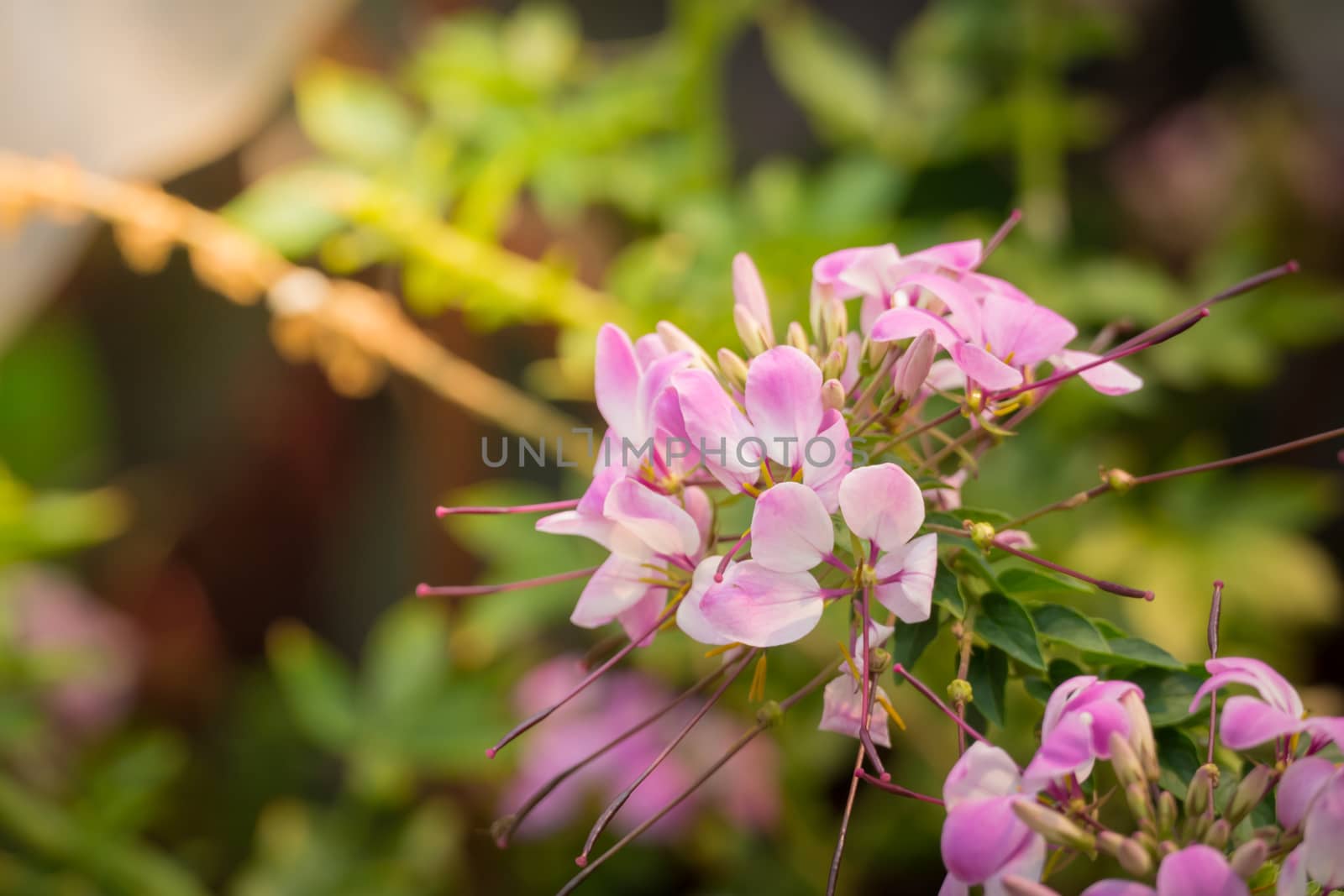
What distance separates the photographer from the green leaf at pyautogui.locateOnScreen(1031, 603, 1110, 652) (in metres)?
0.29

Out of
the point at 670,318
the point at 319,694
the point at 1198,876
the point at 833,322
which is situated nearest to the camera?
the point at 1198,876

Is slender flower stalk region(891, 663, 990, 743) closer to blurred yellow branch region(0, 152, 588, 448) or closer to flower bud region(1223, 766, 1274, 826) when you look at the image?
flower bud region(1223, 766, 1274, 826)

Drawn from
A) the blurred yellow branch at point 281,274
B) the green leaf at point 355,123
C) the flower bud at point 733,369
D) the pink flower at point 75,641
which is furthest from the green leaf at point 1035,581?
the pink flower at point 75,641

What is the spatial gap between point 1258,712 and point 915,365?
5.1 inches

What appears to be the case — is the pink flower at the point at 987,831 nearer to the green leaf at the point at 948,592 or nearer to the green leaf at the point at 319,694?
the green leaf at the point at 948,592

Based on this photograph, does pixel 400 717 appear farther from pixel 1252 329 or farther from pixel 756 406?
pixel 1252 329

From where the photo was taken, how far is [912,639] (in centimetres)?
31

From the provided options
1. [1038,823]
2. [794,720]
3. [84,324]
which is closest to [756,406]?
[1038,823]

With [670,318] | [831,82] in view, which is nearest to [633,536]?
[670,318]

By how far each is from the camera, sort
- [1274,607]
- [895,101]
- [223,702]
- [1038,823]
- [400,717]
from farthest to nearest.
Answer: [223,702] → [895,101] → [400,717] → [1274,607] → [1038,823]

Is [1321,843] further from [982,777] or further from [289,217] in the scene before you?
[289,217]

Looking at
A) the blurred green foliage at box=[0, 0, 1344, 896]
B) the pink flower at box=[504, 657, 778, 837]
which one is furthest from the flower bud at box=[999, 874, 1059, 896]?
the pink flower at box=[504, 657, 778, 837]

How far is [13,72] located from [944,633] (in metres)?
1.12

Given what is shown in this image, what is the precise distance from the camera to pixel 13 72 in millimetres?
1024
